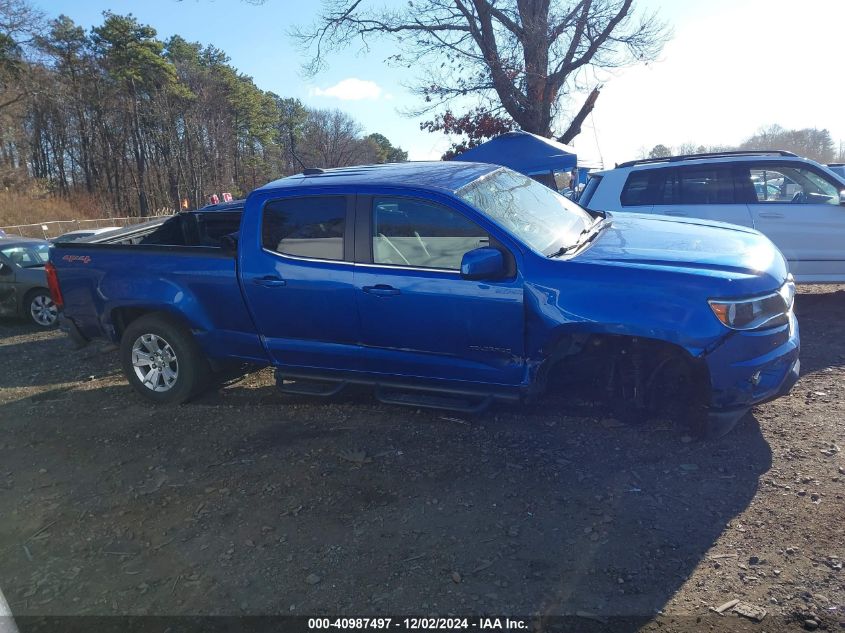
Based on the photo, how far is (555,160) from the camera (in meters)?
12.6

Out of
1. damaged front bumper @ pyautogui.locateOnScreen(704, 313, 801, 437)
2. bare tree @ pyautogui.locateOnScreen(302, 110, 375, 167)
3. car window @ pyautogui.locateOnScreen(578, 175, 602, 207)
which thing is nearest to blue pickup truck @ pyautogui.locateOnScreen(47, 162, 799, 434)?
damaged front bumper @ pyautogui.locateOnScreen(704, 313, 801, 437)

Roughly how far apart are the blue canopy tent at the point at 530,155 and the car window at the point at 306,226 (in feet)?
28.3

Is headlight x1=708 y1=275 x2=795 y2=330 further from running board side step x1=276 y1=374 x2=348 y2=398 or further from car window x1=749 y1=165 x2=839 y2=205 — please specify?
car window x1=749 y1=165 x2=839 y2=205

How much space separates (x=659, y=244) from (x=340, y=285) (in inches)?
85.7

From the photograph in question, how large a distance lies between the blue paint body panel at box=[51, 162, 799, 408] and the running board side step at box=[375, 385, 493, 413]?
3.4 inches

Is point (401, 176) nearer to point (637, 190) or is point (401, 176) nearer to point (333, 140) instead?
point (637, 190)

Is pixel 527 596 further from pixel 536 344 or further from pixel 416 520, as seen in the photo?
pixel 536 344

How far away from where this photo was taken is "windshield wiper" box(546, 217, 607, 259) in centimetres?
400

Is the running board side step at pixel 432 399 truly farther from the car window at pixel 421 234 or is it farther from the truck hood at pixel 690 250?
the truck hood at pixel 690 250

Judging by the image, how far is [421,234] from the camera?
424cm

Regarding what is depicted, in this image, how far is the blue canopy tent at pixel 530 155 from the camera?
41.4 feet

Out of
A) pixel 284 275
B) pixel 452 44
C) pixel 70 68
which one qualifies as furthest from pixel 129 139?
pixel 284 275

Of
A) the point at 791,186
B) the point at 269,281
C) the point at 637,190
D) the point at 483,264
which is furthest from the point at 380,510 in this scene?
the point at 791,186

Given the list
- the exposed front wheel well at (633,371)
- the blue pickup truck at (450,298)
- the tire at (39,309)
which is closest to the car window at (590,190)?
the blue pickup truck at (450,298)
